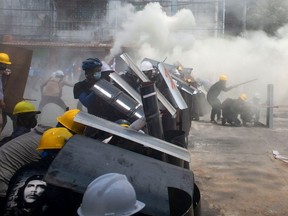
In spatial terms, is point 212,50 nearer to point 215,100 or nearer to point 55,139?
point 215,100

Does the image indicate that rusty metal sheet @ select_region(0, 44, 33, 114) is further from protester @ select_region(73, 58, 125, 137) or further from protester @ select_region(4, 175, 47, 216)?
protester @ select_region(4, 175, 47, 216)

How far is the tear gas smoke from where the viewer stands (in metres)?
17.6

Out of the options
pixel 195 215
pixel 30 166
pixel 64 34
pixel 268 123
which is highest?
pixel 64 34

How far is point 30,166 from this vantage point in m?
2.56

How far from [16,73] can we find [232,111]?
5.62 m

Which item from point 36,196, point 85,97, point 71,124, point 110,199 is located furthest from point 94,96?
point 110,199

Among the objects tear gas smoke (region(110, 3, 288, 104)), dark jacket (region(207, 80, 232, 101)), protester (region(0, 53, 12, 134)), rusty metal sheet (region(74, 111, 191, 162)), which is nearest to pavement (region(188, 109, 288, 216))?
rusty metal sheet (region(74, 111, 191, 162))

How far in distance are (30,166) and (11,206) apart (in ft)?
0.98

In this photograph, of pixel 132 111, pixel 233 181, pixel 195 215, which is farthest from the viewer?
pixel 233 181

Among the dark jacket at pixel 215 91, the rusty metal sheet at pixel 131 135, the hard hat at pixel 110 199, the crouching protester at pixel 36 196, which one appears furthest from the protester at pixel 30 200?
the dark jacket at pixel 215 91

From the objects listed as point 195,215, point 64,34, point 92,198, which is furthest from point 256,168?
point 64,34

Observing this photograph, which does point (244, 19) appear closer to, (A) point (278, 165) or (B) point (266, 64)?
(B) point (266, 64)

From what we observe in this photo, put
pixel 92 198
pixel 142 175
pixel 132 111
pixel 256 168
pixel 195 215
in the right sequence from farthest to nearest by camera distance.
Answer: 1. pixel 256 168
2. pixel 132 111
3. pixel 195 215
4. pixel 142 175
5. pixel 92 198

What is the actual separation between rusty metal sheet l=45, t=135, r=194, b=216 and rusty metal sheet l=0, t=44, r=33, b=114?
145 inches
